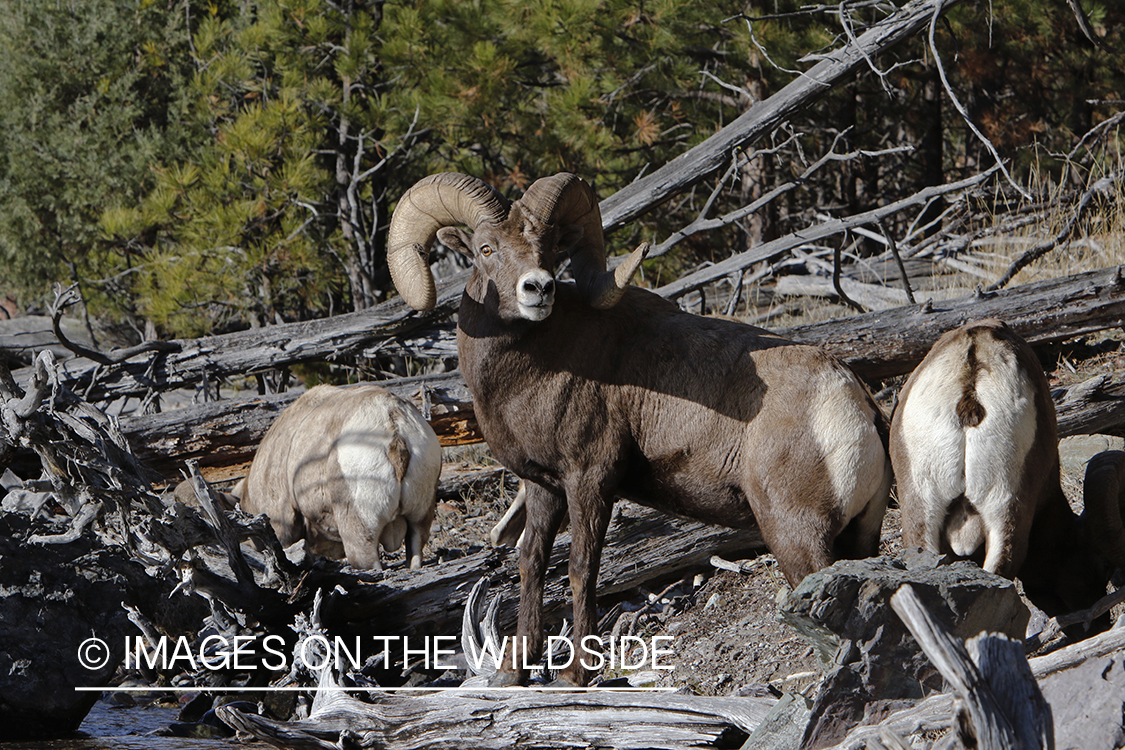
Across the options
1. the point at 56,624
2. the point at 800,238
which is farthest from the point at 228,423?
the point at 800,238

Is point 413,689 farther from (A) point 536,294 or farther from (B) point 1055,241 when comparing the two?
(B) point 1055,241

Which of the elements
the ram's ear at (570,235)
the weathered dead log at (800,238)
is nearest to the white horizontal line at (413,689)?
the ram's ear at (570,235)

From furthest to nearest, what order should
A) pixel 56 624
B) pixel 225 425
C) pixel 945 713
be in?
pixel 225 425
pixel 56 624
pixel 945 713

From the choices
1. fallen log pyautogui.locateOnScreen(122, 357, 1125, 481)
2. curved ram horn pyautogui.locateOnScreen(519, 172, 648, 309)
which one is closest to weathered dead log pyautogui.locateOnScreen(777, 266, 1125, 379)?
fallen log pyautogui.locateOnScreen(122, 357, 1125, 481)

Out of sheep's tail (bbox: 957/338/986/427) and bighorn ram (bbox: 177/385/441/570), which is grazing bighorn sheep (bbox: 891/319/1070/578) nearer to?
sheep's tail (bbox: 957/338/986/427)

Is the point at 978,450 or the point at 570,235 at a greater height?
the point at 570,235

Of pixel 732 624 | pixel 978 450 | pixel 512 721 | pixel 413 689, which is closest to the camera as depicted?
pixel 978 450

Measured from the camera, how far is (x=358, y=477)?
5.98 metres

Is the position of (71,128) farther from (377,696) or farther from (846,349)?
(377,696)

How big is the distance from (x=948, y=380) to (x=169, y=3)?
1321cm

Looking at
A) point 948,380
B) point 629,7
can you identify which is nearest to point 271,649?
point 948,380

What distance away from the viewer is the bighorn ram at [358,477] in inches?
235

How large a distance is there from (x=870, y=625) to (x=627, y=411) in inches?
62.2

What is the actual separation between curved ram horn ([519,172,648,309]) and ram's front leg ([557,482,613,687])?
2.70 ft
